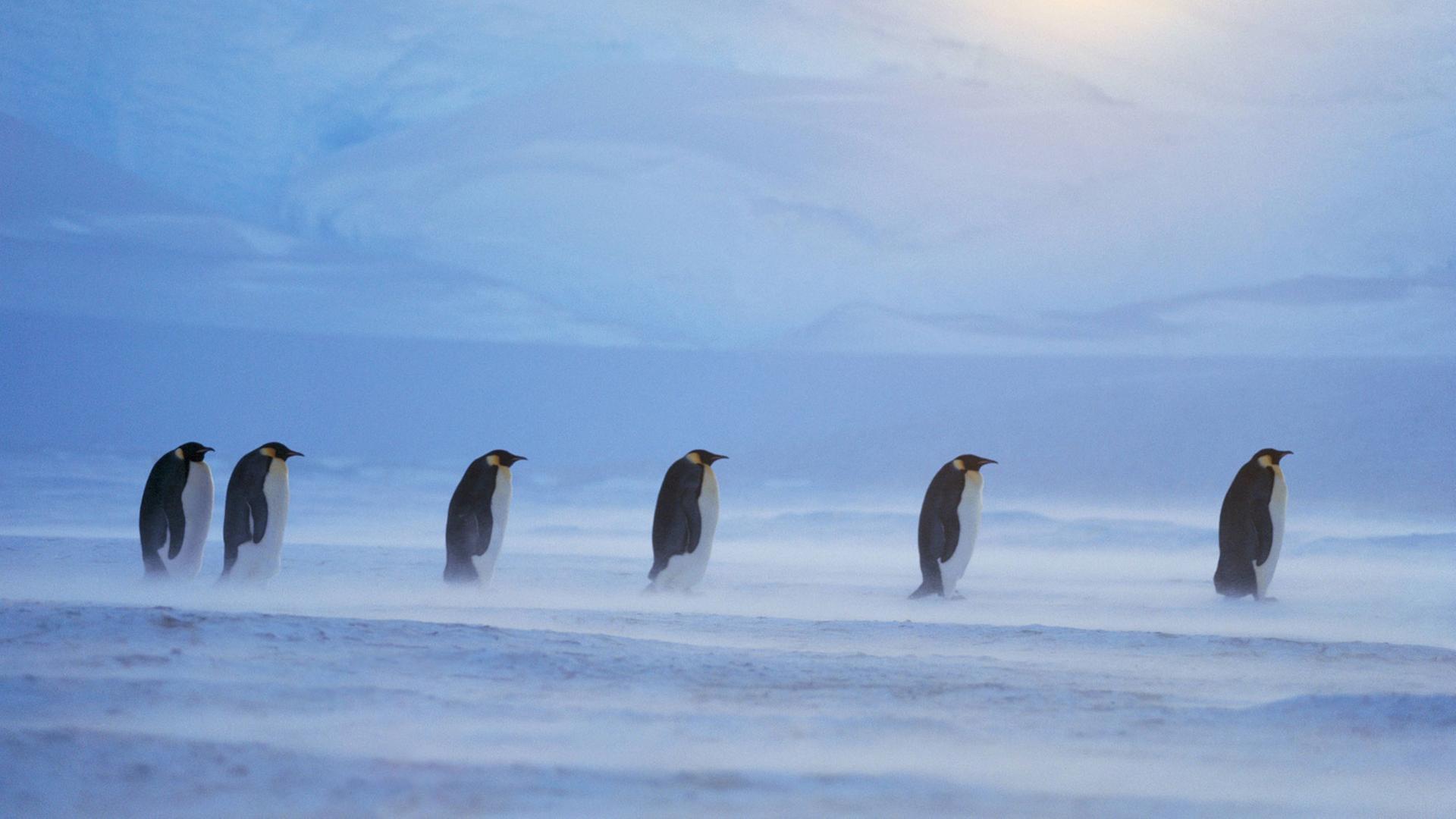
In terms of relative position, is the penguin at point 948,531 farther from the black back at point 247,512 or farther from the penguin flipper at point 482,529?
the black back at point 247,512

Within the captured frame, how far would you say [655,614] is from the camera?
625 centimetres

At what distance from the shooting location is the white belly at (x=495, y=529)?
7.39 metres

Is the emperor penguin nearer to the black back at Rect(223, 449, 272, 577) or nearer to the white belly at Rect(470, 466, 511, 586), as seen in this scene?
the black back at Rect(223, 449, 272, 577)

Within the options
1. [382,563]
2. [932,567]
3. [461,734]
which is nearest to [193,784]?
[461,734]

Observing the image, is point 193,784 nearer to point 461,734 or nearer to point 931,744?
point 461,734

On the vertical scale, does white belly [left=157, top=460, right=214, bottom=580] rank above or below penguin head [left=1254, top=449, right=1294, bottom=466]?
below

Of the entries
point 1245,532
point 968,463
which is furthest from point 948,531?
point 1245,532

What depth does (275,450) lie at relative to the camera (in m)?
7.12

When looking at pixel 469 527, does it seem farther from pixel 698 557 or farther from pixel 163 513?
pixel 163 513

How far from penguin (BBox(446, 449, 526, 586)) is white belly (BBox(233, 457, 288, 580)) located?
0.89 m

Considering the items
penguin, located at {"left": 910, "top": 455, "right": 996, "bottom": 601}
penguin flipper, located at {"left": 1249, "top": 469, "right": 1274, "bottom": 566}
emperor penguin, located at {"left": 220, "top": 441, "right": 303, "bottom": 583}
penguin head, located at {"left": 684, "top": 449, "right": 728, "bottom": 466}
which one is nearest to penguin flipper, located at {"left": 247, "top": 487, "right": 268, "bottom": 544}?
emperor penguin, located at {"left": 220, "top": 441, "right": 303, "bottom": 583}

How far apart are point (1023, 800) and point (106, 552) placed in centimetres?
722

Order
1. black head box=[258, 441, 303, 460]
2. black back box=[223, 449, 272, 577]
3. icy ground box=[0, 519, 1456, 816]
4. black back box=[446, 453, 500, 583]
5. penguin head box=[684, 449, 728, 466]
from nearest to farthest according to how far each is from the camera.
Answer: icy ground box=[0, 519, 1456, 816] < black back box=[223, 449, 272, 577] < black head box=[258, 441, 303, 460] < black back box=[446, 453, 500, 583] < penguin head box=[684, 449, 728, 466]

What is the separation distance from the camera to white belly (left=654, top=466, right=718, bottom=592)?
7426 mm
